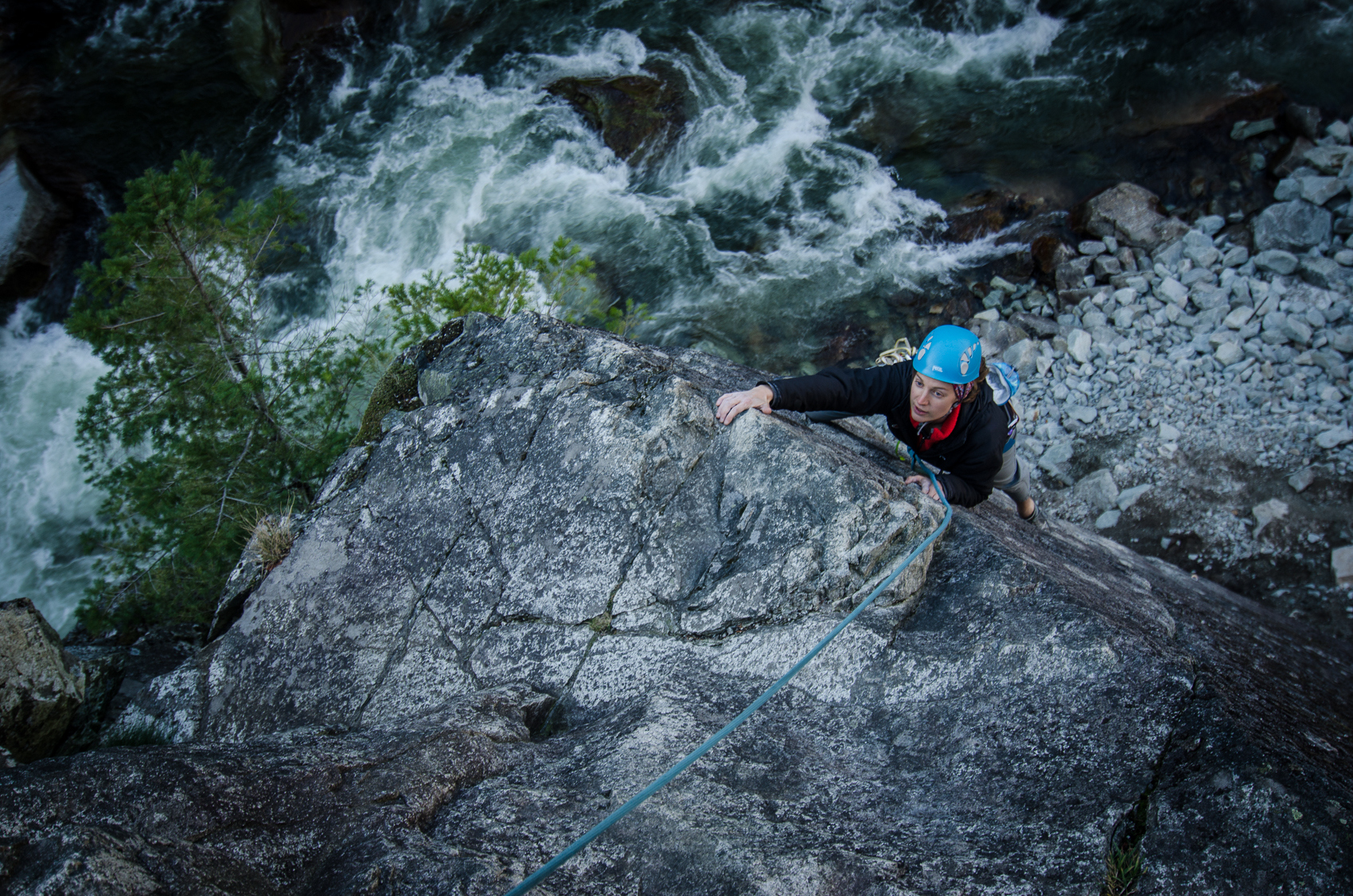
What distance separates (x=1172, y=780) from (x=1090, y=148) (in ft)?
37.8

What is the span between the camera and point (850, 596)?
372cm

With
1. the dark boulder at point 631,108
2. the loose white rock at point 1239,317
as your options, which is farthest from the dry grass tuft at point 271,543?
the loose white rock at point 1239,317

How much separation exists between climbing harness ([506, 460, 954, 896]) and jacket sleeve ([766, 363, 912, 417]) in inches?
20.5

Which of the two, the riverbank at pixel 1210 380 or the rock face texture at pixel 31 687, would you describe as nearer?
the rock face texture at pixel 31 687

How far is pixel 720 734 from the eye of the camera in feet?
9.75

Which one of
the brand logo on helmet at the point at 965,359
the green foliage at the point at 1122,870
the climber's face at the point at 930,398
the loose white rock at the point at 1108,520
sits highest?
the brand logo on helmet at the point at 965,359

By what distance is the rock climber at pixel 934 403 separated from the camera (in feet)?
13.2

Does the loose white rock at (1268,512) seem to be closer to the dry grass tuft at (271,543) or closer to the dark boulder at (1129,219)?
the dark boulder at (1129,219)

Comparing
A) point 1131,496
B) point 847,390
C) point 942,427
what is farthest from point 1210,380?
point 847,390

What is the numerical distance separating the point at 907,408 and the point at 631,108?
1016 cm

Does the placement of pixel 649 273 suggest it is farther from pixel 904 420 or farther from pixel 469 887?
pixel 469 887

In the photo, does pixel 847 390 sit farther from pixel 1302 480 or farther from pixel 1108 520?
pixel 1302 480

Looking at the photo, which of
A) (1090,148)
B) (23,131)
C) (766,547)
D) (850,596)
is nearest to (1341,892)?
(850,596)

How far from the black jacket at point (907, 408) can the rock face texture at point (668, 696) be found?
190mm
